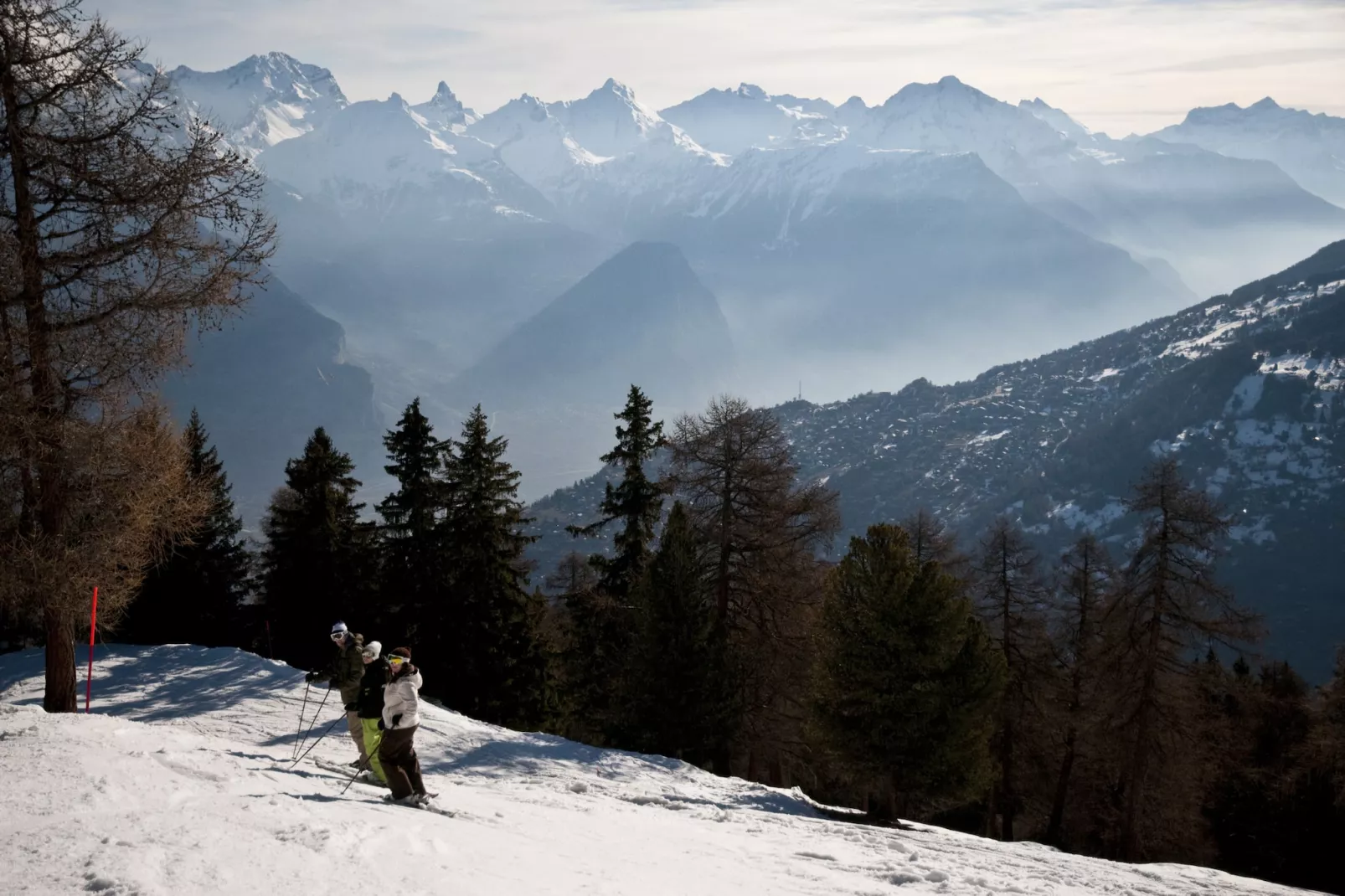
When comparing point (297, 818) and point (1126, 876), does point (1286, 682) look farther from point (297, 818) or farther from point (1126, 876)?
point (297, 818)

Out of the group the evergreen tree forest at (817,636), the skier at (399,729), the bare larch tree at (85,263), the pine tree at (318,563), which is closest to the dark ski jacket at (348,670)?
the skier at (399,729)

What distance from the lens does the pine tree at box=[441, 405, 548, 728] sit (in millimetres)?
32781

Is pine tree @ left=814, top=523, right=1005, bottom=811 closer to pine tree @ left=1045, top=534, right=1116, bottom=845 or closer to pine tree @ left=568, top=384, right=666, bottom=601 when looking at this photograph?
pine tree @ left=568, top=384, right=666, bottom=601

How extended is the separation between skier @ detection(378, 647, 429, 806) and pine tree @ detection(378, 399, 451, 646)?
72.1 ft

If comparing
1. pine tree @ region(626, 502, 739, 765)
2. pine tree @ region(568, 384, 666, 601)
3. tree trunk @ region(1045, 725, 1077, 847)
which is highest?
pine tree @ region(568, 384, 666, 601)

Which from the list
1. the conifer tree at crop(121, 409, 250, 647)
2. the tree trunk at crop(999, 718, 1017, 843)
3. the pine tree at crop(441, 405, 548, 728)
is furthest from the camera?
the conifer tree at crop(121, 409, 250, 647)

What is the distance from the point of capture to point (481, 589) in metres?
33.1

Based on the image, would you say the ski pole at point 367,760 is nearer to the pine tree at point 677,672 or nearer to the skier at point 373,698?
the skier at point 373,698

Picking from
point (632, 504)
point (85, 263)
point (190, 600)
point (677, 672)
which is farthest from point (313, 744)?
point (190, 600)

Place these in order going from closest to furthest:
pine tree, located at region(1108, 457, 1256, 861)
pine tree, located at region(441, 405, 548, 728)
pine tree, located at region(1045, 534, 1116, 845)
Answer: pine tree, located at region(1108, 457, 1256, 861) < pine tree, located at region(1045, 534, 1116, 845) < pine tree, located at region(441, 405, 548, 728)

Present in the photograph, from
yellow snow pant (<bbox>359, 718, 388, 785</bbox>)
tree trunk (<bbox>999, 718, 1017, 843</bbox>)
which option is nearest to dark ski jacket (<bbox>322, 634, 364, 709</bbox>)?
yellow snow pant (<bbox>359, 718, 388, 785</bbox>)

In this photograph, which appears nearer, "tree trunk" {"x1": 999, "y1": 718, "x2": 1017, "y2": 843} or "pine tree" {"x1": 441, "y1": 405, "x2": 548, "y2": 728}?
"tree trunk" {"x1": 999, "y1": 718, "x2": 1017, "y2": 843}

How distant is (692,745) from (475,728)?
24.2 feet

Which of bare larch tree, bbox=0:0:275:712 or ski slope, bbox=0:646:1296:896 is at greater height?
bare larch tree, bbox=0:0:275:712
